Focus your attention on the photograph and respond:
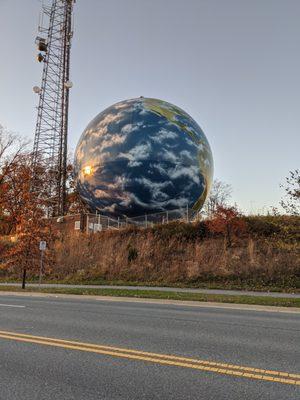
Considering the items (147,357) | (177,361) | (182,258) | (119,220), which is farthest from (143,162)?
(177,361)

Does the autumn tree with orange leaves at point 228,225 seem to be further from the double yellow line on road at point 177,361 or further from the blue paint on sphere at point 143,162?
the double yellow line on road at point 177,361

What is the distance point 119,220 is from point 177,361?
24.4 meters

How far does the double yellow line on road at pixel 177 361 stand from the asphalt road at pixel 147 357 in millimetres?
13

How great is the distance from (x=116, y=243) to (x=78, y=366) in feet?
74.4

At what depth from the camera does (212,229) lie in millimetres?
24375

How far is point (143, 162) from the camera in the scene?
2698cm

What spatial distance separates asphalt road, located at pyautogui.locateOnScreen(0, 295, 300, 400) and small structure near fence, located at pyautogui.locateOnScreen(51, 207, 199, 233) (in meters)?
18.8

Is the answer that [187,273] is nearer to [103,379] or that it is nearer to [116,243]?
[116,243]

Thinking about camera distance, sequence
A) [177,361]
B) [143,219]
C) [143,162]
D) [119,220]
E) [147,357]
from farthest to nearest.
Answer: [119,220]
[143,219]
[143,162]
[147,357]
[177,361]

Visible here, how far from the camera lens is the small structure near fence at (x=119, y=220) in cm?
2842

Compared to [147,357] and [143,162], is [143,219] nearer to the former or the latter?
[143,162]

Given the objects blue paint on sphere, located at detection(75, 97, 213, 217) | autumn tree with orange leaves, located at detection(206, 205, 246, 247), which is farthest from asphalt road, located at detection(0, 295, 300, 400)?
blue paint on sphere, located at detection(75, 97, 213, 217)

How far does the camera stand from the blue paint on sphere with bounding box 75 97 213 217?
27156 mm

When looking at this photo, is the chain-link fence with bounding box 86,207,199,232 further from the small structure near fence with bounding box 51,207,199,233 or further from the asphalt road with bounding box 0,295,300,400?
the asphalt road with bounding box 0,295,300,400
